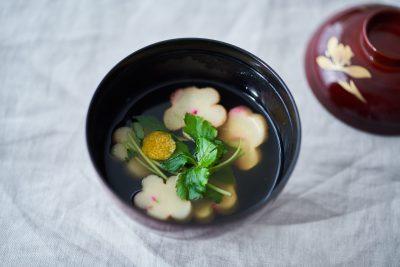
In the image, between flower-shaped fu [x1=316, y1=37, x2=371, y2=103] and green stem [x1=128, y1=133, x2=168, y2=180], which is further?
flower-shaped fu [x1=316, y1=37, x2=371, y2=103]

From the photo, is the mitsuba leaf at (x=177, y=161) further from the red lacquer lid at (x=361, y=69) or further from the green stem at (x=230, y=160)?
the red lacquer lid at (x=361, y=69)

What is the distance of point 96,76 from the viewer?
3.26 ft

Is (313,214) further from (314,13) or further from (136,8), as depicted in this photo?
(136,8)

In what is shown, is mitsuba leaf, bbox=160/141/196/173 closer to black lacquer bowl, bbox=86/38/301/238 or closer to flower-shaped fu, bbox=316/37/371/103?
black lacquer bowl, bbox=86/38/301/238

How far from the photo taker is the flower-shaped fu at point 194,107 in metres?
0.86

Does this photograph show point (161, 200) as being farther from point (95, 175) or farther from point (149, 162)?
point (95, 175)

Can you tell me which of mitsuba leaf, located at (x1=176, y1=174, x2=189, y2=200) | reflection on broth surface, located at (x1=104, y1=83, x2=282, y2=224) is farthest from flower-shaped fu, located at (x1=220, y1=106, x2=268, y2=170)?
mitsuba leaf, located at (x1=176, y1=174, x2=189, y2=200)

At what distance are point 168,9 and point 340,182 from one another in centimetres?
49

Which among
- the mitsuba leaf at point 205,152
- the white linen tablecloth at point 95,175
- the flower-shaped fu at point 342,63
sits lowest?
the white linen tablecloth at point 95,175

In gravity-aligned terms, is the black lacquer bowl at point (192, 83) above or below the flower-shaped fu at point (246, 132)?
above

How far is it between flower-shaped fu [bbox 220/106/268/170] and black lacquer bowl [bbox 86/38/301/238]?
2 cm

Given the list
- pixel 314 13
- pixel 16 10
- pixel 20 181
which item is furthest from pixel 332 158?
pixel 16 10

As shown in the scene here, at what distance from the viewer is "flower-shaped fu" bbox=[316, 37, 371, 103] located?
0.92 meters

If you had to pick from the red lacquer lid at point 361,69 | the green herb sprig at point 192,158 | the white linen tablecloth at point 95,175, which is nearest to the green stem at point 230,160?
the green herb sprig at point 192,158
